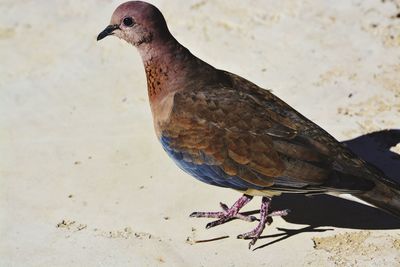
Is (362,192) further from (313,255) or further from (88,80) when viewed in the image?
(88,80)

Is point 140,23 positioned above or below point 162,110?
above

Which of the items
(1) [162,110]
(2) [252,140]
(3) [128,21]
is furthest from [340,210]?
(3) [128,21]

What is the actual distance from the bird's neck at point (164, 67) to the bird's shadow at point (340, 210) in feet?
3.97

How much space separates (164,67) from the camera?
5809 millimetres

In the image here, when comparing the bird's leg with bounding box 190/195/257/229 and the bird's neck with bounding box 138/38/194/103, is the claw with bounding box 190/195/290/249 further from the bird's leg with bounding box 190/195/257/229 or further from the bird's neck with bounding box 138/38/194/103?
the bird's neck with bounding box 138/38/194/103

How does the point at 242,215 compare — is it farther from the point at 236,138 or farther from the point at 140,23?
the point at 140,23

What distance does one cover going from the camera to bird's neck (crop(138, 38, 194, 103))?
578 cm

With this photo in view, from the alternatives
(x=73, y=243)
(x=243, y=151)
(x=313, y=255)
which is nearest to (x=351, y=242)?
(x=313, y=255)

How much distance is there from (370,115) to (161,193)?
200 centimetres

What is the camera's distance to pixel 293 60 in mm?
7926

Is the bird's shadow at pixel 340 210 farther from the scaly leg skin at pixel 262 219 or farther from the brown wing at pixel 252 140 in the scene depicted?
the brown wing at pixel 252 140

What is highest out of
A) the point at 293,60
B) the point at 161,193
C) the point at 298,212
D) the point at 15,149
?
the point at 293,60

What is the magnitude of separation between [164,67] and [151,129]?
4.42 ft

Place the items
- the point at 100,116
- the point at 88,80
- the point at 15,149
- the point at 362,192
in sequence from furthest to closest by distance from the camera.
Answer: the point at 88,80 < the point at 100,116 < the point at 15,149 < the point at 362,192
